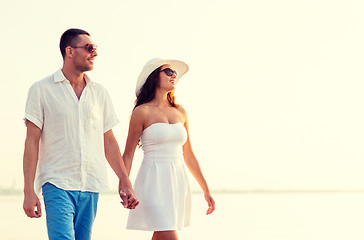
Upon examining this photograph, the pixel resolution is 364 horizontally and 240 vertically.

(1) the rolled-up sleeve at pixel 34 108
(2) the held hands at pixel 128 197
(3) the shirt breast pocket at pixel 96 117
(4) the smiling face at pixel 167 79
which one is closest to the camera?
(1) the rolled-up sleeve at pixel 34 108

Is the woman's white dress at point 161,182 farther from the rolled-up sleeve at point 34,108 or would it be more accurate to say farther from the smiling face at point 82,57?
the rolled-up sleeve at point 34,108

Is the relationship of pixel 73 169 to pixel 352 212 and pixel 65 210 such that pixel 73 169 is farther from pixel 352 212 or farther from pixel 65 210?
pixel 352 212

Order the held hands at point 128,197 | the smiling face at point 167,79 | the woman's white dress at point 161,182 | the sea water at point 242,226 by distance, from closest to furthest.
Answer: the held hands at point 128,197 < the woman's white dress at point 161,182 < the smiling face at point 167,79 < the sea water at point 242,226

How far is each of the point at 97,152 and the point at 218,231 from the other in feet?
25.4

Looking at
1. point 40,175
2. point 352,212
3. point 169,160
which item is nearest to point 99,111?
point 40,175

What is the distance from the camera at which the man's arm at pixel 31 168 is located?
4.75m

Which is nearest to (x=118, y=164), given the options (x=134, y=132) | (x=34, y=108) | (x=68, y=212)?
(x=68, y=212)

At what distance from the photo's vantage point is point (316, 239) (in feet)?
38.8

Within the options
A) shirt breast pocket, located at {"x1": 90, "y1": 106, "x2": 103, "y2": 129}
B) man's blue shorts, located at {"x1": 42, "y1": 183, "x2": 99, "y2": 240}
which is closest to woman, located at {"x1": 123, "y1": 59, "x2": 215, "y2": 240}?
shirt breast pocket, located at {"x1": 90, "y1": 106, "x2": 103, "y2": 129}

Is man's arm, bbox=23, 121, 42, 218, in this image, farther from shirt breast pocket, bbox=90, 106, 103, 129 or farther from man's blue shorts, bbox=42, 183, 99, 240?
shirt breast pocket, bbox=90, 106, 103, 129

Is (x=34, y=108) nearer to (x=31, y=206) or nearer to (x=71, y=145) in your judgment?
(x=71, y=145)

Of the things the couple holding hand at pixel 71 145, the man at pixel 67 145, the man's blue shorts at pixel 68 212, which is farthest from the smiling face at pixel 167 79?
the man's blue shorts at pixel 68 212

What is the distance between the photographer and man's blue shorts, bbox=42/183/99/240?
187 inches

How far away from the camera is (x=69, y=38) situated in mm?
5188
